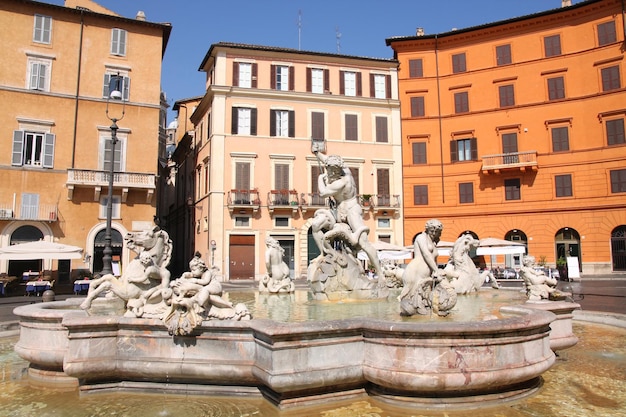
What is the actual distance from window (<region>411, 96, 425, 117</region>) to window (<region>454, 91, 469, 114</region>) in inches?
Result: 92.9

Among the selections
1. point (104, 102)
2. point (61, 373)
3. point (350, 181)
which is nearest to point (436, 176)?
point (104, 102)

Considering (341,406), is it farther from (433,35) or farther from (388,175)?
(433,35)

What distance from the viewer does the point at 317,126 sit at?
1353 inches

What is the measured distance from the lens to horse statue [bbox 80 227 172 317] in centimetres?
617

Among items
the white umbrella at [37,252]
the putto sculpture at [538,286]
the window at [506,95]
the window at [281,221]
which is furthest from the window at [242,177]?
the putto sculpture at [538,286]

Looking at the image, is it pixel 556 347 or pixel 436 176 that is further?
pixel 436 176

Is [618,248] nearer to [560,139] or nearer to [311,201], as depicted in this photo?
[560,139]

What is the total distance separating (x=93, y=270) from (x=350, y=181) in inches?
931

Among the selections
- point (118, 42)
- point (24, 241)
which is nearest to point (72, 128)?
point (118, 42)

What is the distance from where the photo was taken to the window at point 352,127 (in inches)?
1372

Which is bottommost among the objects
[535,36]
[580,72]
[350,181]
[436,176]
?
[350,181]

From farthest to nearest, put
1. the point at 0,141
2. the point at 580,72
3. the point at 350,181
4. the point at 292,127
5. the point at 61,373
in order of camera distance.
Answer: the point at 292,127, the point at 580,72, the point at 0,141, the point at 350,181, the point at 61,373

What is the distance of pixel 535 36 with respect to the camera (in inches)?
1309

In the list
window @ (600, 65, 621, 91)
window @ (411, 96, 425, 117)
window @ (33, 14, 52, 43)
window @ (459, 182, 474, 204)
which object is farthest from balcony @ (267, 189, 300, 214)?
window @ (600, 65, 621, 91)
